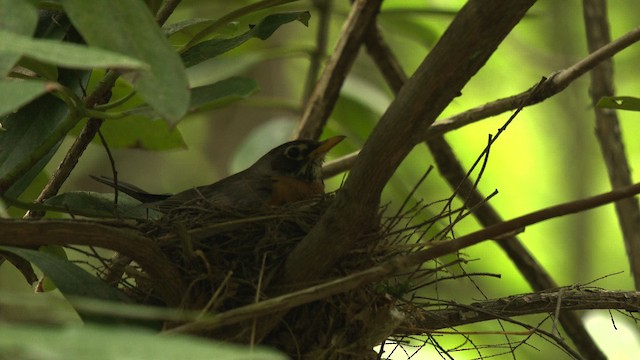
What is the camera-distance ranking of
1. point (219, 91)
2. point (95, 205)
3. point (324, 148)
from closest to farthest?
point (219, 91) → point (95, 205) → point (324, 148)

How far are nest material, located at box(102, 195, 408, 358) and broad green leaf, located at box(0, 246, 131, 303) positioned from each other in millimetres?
173

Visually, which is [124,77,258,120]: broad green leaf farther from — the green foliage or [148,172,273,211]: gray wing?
[148,172,273,211]: gray wing

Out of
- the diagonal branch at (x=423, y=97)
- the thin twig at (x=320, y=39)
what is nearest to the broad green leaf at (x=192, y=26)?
the diagonal branch at (x=423, y=97)

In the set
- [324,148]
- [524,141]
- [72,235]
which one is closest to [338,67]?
[324,148]

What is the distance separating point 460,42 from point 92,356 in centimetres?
105

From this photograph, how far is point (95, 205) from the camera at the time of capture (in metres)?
2.41

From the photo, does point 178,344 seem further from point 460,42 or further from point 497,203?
point 497,203

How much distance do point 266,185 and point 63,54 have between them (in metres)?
1.98

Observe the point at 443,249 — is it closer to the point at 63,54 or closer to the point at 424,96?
the point at 424,96

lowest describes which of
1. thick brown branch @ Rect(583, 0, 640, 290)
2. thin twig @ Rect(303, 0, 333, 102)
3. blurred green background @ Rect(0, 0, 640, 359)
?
thick brown branch @ Rect(583, 0, 640, 290)

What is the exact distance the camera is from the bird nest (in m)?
2.12

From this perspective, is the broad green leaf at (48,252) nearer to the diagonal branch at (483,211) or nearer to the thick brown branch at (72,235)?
the thick brown branch at (72,235)

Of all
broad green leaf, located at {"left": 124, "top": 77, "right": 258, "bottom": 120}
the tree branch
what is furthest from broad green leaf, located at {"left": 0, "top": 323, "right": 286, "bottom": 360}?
the tree branch

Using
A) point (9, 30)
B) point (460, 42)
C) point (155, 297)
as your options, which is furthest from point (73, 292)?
point (460, 42)
